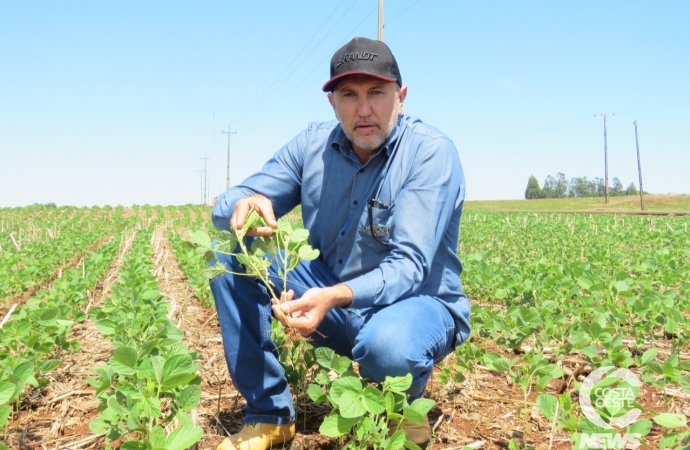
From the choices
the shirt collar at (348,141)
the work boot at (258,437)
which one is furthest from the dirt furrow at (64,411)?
the shirt collar at (348,141)

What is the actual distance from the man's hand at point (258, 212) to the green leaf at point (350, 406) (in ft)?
2.20

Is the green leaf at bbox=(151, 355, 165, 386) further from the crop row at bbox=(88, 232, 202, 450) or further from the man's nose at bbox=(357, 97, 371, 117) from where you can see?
the man's nose at bbox=(357, 97, 371, 117)

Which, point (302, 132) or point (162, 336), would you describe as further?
point (302, 132)

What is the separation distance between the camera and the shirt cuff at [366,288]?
2162 mm

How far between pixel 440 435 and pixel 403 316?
0.74 metres

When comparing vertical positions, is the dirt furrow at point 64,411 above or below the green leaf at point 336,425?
below

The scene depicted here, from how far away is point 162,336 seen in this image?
274 centimetres

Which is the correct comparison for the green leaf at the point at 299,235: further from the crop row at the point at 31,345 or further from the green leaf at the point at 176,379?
the crop row at the point at 31,345

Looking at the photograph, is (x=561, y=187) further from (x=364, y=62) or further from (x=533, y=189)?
(x=364, y=62)

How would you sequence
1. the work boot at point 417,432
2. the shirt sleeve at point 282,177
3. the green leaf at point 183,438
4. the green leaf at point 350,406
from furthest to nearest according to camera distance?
the shirt sleeve at point 282,177, the work boot at point 417,432, the green leaf at point 350,406, the green leaf at point 183,438

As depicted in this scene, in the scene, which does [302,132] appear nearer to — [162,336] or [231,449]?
[162,336]

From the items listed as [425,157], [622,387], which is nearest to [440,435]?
[622,387]

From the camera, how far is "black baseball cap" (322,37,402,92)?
251 centimetres

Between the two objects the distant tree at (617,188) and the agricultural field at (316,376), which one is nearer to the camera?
the agricultural field at (316,376)
